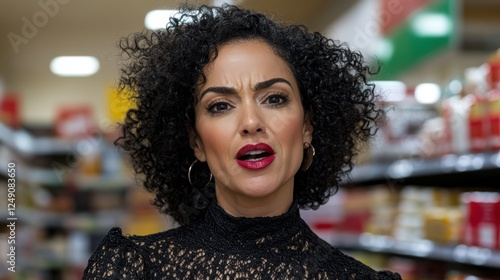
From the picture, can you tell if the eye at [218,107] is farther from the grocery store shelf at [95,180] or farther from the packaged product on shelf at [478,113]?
the grocery store shelf at [95,180]

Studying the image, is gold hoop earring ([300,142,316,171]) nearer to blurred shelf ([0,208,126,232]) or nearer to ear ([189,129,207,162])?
ear ([189,129,207,162])

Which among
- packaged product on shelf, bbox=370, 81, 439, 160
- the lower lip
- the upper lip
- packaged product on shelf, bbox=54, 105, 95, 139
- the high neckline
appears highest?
packaged product on shelf, bbox=54, 105, 95, 139

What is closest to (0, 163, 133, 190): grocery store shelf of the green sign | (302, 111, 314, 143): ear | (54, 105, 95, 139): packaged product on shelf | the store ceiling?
(54, 105, 95, 139): packaged product on shelf

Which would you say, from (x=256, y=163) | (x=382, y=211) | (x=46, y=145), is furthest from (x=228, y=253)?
(x=46, y=145)

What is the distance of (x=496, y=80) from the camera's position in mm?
3895

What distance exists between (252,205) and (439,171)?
2.72 metres

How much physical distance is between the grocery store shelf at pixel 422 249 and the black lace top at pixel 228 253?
2.01 m

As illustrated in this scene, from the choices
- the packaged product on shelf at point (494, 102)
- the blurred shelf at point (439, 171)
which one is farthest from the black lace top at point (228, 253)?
the packaged product on shelf at point (494, 102)

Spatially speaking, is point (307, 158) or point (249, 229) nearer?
point (249, 229)

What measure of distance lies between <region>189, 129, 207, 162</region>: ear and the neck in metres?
0.09

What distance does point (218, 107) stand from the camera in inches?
70.0

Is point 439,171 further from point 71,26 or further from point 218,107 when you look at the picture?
point 71,26

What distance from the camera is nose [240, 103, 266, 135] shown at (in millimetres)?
1699

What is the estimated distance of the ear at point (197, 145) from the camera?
73.0 inches
